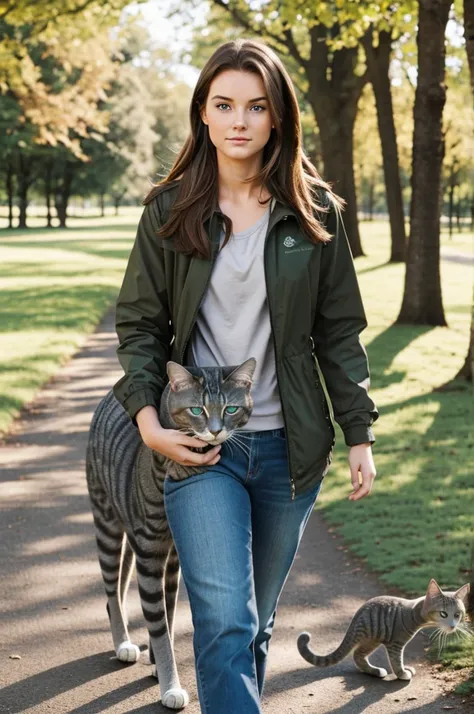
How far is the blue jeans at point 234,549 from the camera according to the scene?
3150mm

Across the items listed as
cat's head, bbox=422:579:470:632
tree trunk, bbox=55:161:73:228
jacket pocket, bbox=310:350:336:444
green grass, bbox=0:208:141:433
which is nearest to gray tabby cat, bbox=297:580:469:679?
cat's head, bbox=422:579:470:632

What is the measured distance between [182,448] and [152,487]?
33.6 inches

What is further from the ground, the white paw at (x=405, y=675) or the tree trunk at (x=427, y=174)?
the tree trunk at (x=427, y=174)

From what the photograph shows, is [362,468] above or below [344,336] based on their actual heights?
below

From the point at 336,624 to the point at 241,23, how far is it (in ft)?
86.4

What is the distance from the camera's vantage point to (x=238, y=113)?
11.5 ft

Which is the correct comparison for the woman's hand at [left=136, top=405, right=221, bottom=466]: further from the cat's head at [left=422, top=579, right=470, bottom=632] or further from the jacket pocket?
the cat's head at [left=422, top=579, right=470, bottom=632]

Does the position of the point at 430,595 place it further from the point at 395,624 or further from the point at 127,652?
the point at 127,652

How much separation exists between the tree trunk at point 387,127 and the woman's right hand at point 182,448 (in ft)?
76.0

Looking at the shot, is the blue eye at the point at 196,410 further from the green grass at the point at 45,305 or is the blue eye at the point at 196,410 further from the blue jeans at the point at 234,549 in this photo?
the green grass at the point at 45,305

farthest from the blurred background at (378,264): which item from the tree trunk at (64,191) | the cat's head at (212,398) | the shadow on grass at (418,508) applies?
the tree trunk at (64,191)

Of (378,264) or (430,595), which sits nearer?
(430,595)

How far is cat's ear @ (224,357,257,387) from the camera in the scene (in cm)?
336

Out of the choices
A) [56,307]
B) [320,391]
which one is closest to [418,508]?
[320,391]
